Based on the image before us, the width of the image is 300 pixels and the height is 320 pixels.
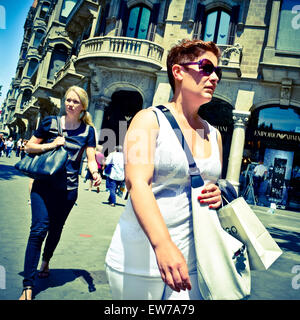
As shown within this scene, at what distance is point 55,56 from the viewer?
24.4 m

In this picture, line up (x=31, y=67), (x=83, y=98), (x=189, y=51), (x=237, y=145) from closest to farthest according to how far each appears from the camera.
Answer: (x=189, y=51)
(x=83, y=98)
(x=237, y=145)
(x=31, y=67)

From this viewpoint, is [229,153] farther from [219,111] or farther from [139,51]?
[139,51]

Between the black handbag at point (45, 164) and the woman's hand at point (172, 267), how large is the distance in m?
1.75

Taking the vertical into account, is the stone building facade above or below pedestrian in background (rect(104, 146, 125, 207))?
above

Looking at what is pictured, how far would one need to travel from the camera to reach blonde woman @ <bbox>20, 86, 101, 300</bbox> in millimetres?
2558

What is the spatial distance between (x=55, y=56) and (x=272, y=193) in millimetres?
19640

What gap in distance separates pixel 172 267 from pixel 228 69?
40.9 ft

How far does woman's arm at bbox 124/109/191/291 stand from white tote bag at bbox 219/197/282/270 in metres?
0.34

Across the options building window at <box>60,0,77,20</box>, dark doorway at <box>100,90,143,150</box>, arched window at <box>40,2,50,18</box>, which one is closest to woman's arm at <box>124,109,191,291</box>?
dark doorway at <box>100,90,143,150</box>

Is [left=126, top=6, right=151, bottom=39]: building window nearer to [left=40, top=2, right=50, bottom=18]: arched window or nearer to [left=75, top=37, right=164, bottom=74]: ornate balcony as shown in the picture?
[left=75, top=37, right=164, bottom=74]: ornate balcony

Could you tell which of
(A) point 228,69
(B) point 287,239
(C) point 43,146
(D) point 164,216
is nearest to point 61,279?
(C) point 43,146

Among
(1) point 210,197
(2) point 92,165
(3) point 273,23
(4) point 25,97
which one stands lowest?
(1) point 210,197

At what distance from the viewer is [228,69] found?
40.7 feet

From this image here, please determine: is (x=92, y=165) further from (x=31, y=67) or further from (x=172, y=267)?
Answer: (x=31, y=67)
